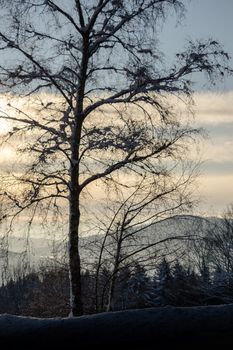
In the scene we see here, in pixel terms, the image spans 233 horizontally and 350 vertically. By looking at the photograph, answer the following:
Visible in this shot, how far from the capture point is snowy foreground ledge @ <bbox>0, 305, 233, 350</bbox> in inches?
80.7

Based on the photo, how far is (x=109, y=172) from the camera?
1227cm

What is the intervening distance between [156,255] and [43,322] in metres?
14.2

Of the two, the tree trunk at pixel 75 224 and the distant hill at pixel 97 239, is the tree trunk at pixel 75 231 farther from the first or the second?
the distant hill at pixel 97 239

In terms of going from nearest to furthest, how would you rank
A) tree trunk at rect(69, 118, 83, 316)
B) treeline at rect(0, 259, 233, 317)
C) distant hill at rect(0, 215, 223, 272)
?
tree trunk at rect(69, 118, 83, 316) < distant hill at rect(0, 215, 223, 272) < treeline at rect(0, 259, 233, 317)

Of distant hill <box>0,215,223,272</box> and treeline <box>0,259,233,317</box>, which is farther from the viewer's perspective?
treeline <box>0,259,233,317</box>

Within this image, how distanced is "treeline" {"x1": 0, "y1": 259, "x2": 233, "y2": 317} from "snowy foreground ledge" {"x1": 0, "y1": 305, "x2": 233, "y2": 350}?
36.6ft

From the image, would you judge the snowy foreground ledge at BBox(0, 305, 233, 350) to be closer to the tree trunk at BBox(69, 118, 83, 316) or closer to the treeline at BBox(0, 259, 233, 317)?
the tree trunk at BBox(69, 118, 83, 316)

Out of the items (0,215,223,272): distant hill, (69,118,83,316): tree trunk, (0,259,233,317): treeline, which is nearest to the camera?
(69,118,83,316): tree trunk

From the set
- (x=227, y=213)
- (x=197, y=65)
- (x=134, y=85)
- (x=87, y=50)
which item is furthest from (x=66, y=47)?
(x=227, y=213)

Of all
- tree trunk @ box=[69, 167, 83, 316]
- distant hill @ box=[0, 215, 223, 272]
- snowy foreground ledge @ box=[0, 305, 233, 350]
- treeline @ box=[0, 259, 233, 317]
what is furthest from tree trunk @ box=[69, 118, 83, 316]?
snowy foreground ledge @ box=[0, 305, 233, 350]

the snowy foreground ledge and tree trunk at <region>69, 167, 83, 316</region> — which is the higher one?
tree trunk at <region>69, 167, 83, 316</region>

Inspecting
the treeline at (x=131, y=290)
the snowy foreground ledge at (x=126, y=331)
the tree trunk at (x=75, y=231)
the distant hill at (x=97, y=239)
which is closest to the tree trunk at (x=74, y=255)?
the tree trunk at (x=75, y=231)

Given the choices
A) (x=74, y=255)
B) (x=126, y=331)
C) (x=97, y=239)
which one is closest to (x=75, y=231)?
(x=74, y=255)

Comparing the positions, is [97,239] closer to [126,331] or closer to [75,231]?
[75,231]
